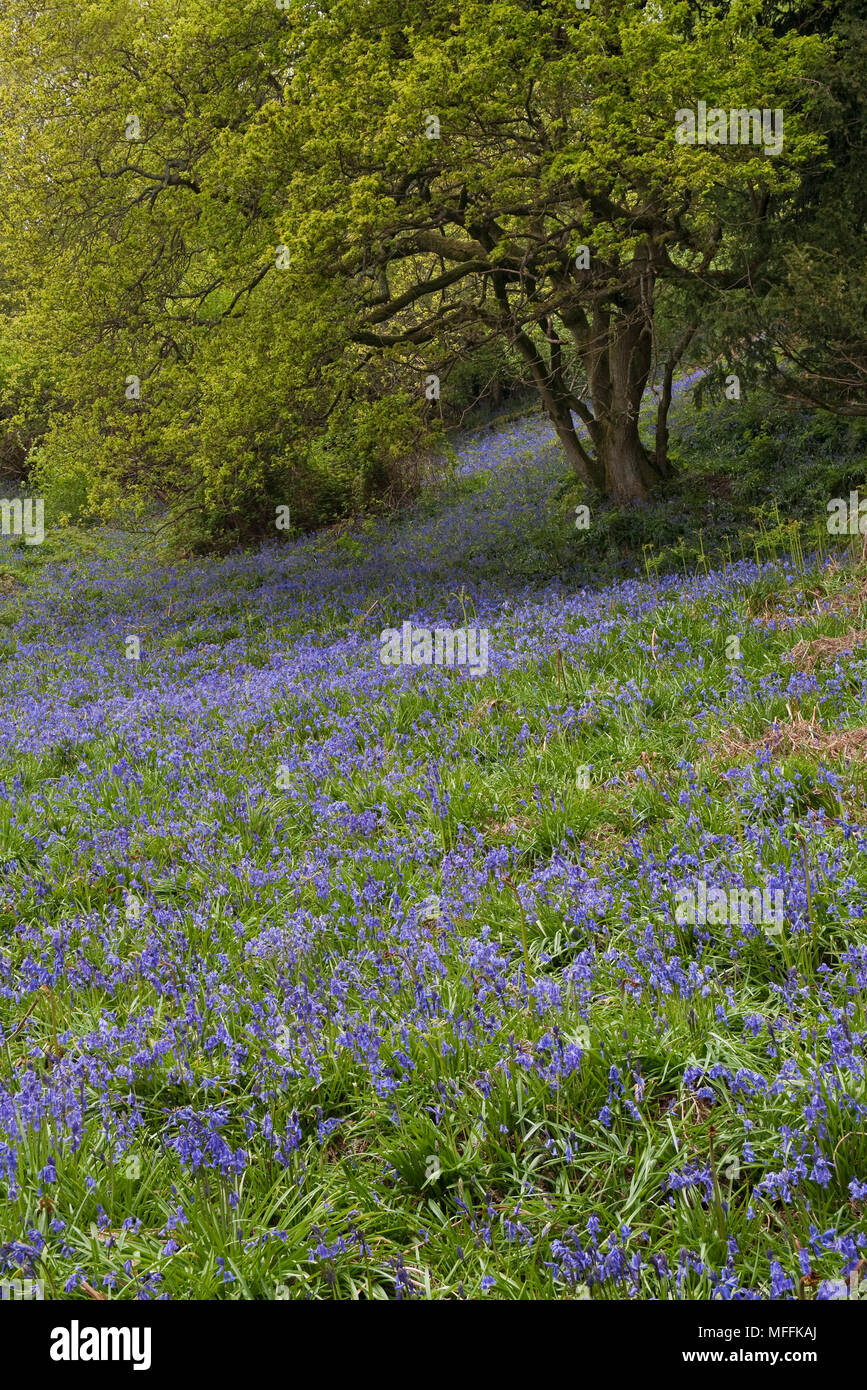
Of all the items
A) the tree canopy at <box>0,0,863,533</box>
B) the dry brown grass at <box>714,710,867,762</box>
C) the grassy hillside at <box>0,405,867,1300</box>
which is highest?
the tree canopy at <box>0,0,863,533</box>

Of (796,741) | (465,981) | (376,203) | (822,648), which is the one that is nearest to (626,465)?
(376,203)

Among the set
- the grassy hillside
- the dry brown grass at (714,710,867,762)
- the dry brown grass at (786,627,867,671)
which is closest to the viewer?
the grassy hillside

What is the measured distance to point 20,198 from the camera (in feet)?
44.6

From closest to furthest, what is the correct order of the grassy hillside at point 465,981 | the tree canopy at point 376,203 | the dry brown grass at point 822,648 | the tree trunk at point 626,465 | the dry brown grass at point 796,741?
1. the grassy hillside at point 465,981
2. the dry brown grass at point 796,741
3. the dry brown grass at point 822,648
4. the tree canopy at point 376,203
5. the tree trunk at point 626,465

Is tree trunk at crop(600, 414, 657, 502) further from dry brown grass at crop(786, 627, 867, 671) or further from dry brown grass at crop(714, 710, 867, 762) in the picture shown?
dry brown grass at crop(714, 710, 867, 762)

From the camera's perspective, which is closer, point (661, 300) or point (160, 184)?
point (661, 300)

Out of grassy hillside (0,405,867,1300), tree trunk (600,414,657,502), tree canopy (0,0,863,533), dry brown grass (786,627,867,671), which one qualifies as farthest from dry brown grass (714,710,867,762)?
tree trunk (600,414,657,502)

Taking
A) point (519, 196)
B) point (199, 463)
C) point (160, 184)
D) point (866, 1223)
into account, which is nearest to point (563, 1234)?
point (866, 1223)

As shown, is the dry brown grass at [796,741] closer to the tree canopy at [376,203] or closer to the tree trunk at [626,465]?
the tree canopy at [376,203]

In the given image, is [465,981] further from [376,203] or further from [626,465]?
[626,465]

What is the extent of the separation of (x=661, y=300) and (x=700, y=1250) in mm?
12271

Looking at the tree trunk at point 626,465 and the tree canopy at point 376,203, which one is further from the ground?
the tree canopy at point 376,203

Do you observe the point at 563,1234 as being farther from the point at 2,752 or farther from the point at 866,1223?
the point at 2,752

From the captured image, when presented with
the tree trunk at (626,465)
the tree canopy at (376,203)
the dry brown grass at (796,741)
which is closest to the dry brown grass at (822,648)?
the dry brown grass at (796,741)
